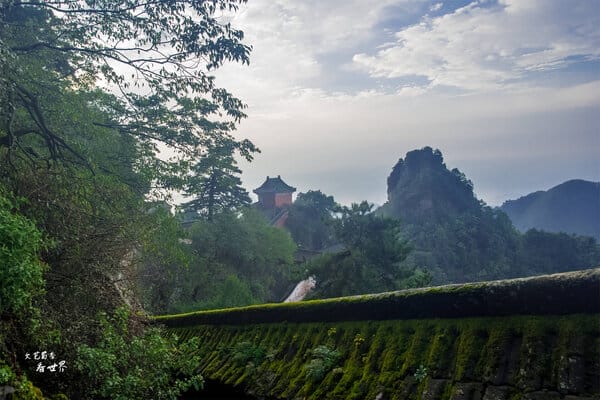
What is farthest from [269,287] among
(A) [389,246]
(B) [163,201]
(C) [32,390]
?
(C) [32,390]

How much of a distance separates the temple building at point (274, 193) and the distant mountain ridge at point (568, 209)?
4345cm

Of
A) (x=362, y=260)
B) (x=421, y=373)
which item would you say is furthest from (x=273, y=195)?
(x=421, y=373)

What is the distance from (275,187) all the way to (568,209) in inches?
2290

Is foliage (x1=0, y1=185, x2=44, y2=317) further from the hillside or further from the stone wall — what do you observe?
the hillside

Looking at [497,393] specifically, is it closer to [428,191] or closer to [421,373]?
[421,373]

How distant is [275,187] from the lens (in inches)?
2454

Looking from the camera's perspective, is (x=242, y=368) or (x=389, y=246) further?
(x=389, y=246)

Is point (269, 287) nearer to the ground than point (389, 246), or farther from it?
nearer to the ground

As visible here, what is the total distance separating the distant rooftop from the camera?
62.4 meters

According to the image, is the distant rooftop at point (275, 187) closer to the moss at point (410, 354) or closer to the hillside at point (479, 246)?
the hillside at point (479, 246)

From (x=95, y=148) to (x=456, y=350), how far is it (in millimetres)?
9170

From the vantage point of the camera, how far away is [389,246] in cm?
2386

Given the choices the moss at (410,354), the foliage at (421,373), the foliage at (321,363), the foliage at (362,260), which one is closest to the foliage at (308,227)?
the foliage at (362,260)

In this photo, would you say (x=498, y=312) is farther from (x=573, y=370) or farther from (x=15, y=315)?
(x=15, y=315)
